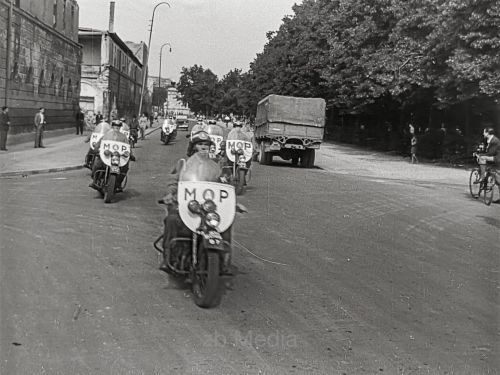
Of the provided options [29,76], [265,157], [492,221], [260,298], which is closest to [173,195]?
[260,298]

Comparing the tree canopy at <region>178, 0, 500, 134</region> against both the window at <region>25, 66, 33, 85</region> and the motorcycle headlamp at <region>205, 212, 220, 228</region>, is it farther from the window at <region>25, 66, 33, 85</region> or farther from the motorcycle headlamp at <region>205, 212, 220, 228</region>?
the motorcycle headlamp at <region>205, 212, 220, 228</region>

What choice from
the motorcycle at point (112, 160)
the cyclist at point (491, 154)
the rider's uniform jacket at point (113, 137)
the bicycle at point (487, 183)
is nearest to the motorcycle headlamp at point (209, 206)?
the motorcycle at point (112, 160)

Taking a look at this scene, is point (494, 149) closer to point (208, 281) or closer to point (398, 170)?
point (398, 170)

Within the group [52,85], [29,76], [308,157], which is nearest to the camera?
[308,157]

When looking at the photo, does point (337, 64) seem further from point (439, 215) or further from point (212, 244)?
point (212, 244)

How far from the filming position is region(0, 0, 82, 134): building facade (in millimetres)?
25391

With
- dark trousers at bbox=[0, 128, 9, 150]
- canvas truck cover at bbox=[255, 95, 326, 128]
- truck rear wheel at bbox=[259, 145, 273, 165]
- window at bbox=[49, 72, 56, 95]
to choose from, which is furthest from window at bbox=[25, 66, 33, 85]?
truck rear wheel at bbox=[259, 145, 273, 165]

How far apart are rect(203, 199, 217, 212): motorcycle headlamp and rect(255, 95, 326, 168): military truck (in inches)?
701

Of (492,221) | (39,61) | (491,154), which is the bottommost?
(492,221)

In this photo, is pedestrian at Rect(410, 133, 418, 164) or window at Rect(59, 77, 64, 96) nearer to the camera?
pedestrian at Rect(410, 133, 418, 164)

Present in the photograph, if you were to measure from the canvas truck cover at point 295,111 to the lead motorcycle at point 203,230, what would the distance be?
58.8 ft

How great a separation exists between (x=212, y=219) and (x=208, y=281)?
527 mm

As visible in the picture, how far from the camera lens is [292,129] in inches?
925

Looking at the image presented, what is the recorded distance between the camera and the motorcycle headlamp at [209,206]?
5.52m
